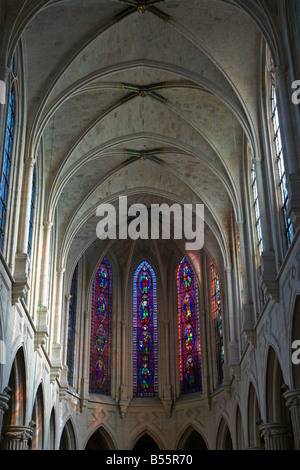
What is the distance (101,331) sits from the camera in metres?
30.4

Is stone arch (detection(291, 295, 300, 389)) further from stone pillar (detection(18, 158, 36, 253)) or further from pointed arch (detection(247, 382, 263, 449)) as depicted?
stone pillar (detection(18, 158, 36, 253))

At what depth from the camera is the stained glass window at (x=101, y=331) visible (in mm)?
29438

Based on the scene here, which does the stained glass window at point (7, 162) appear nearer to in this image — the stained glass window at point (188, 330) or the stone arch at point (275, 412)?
the stone arch at point (275, 412)

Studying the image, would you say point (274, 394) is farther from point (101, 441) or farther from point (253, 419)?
point (101, 441)

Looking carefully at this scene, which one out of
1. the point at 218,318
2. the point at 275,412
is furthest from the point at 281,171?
the point at 218,318

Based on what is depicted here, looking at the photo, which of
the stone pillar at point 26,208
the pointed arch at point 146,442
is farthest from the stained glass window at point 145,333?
the stone pillar at point 26,208

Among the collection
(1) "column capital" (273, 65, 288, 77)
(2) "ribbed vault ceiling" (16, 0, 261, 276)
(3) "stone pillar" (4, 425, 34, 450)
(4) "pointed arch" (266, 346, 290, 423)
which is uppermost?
(2) "ribbed vault ceiling" (16, 0, 261, 276)

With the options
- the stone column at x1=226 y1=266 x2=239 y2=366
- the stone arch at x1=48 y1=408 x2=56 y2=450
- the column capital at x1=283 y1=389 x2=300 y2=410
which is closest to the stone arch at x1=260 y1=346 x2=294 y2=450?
the column capital at x1=283 y1=389 x2=300 y2=410

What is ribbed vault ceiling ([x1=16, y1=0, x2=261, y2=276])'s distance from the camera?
61.5ft

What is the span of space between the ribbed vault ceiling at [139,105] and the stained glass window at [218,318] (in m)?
1.96

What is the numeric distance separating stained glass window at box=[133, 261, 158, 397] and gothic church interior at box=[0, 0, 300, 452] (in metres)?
0.07

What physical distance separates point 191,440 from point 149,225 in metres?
9.83

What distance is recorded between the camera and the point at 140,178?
87.8 ft

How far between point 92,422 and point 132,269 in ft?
25.8
